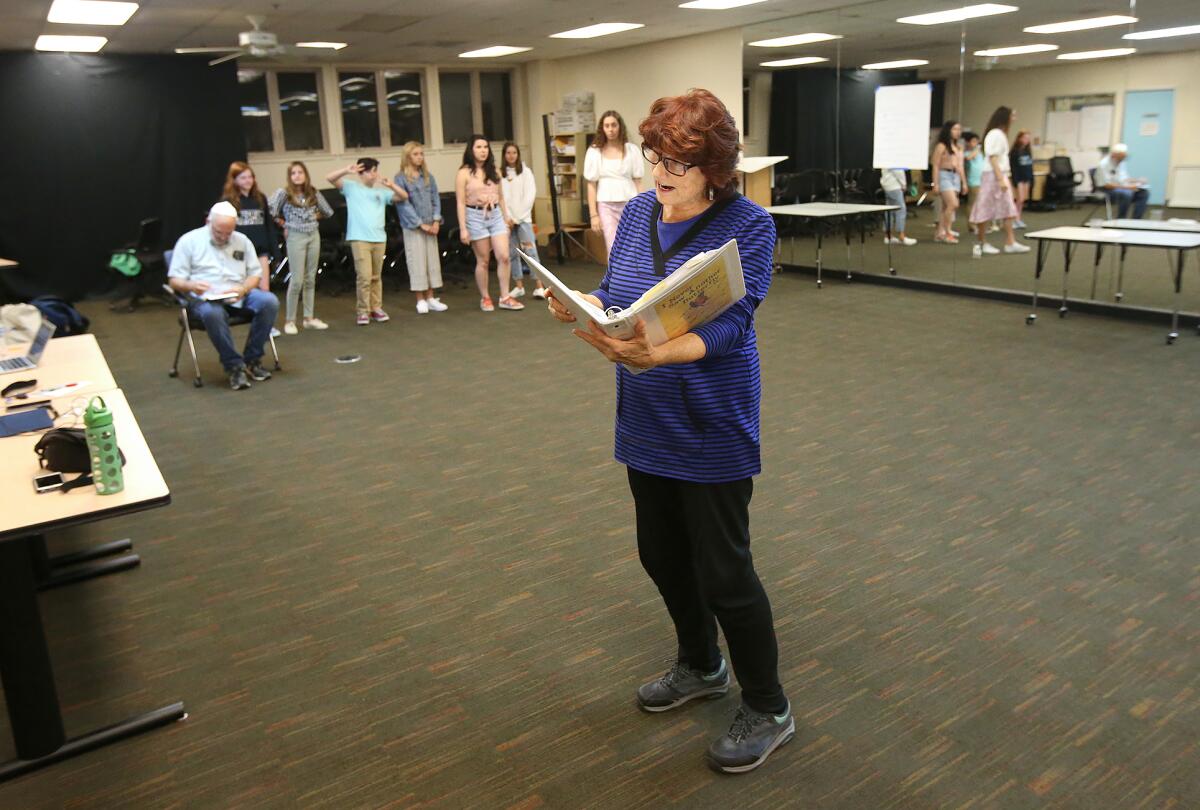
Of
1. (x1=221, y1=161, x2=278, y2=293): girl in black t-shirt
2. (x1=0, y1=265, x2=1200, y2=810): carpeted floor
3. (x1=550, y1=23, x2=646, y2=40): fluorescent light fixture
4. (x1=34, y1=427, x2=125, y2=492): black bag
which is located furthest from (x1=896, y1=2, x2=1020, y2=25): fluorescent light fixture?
(x1=34, y1=427, x2=125, y2=492): black bag

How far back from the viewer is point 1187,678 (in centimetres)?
261

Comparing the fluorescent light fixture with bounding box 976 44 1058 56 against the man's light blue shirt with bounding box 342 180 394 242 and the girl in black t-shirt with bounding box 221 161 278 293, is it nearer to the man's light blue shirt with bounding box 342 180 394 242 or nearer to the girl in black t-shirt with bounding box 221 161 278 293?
the man's light blue shirt with bounding box 342 180 394 242

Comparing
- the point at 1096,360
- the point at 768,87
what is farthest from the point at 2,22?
the point at 768,87

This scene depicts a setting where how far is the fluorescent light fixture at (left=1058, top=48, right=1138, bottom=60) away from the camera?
7.66 metres

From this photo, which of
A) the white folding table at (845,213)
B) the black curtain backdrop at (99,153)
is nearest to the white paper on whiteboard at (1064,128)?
the white folding table at (845,213)

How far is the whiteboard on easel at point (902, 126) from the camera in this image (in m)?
8.88

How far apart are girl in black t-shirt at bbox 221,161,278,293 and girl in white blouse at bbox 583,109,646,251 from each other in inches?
108

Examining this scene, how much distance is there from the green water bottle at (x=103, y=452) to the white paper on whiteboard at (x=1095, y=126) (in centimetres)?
805

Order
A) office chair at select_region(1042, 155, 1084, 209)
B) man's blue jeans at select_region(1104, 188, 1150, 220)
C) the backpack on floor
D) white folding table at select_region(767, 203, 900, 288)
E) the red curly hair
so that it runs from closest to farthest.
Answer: the red curly hair
the backpack on floor
man's blue jeans at select_region(1104, 188, 1150, 220)
office chair at select_region(1042, 155, 1084, 209)
white folding table at select_region(767, 203, 900, 288)

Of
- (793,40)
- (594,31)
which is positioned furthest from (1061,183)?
(594,31)

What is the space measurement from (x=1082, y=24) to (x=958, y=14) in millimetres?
1104

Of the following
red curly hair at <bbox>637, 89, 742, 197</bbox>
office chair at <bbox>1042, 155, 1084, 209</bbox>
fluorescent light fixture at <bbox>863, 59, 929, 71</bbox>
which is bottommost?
office chair at <bbox>1042, 155, 1084, 209</bbox>

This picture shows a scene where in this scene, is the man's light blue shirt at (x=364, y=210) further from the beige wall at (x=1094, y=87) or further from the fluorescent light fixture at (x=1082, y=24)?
the fluorescent light fixture at (x=1082, y=24)

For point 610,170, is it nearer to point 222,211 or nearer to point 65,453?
point 222,211
